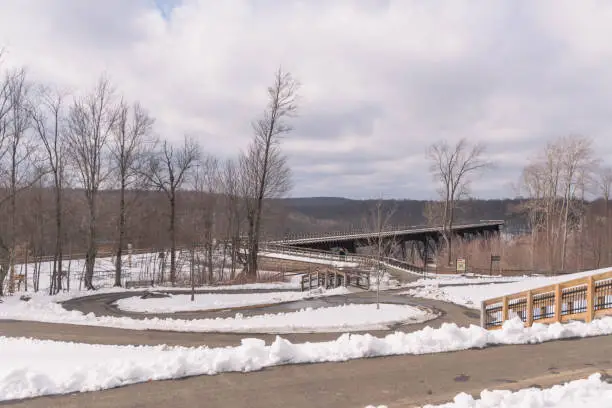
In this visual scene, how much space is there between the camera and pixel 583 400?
5.47 metres

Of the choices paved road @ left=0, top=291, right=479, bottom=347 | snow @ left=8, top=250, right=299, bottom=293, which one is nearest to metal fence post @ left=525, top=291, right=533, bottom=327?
paved road @ left=0, top=291, right=479, bottom=347

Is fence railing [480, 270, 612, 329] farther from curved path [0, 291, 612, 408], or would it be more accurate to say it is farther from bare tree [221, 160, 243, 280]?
bare tree [221, 160, 243, 280]

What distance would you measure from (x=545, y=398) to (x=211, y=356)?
4.79 m

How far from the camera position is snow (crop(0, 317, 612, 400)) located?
6152 mm

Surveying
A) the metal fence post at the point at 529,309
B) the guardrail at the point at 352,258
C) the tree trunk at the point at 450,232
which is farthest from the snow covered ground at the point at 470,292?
the tree trunk at the point at 450,232

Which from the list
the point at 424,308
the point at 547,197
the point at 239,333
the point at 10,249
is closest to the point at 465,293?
the point at 424,308

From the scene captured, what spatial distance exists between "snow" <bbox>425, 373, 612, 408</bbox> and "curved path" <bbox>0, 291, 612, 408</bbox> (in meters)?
0.51

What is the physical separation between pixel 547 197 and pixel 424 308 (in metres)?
37.2

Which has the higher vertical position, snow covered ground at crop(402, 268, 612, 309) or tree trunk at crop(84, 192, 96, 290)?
tree trunk at crop(84, 192, 96, 290)

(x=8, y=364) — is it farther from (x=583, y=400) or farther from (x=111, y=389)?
(x=583, y=400)

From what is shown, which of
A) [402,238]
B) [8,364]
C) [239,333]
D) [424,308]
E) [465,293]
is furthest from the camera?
[402,238]

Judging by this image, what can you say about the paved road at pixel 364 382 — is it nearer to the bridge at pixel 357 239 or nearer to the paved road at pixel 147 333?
the paved road at pixel 147 333

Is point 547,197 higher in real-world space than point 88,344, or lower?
higher

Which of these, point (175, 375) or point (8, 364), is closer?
point (175, 375)
